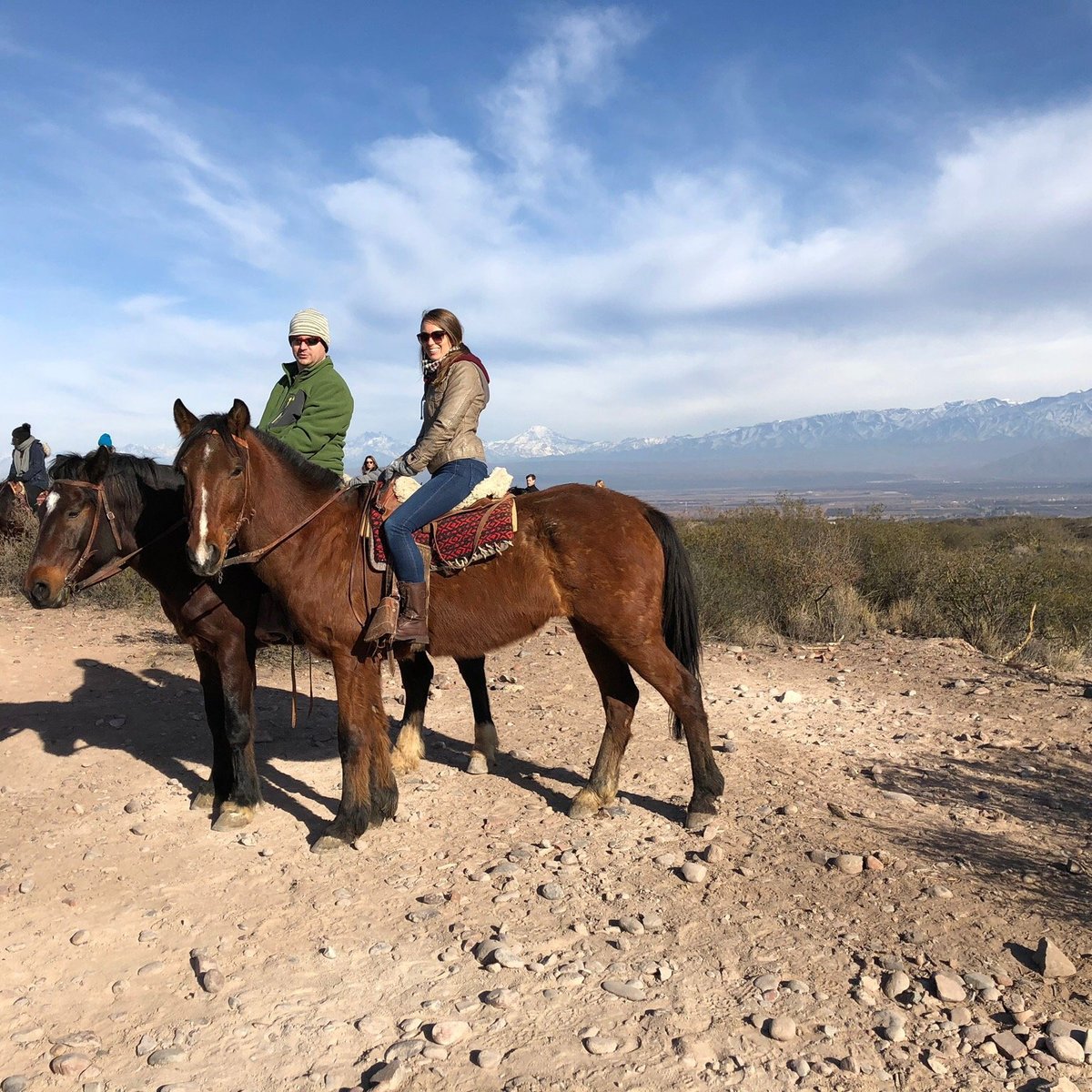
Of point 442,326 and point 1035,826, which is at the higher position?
point 442,326

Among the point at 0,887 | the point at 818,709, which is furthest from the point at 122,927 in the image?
the point at 818,709

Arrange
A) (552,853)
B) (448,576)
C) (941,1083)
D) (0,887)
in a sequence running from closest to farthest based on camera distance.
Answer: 1. (941,1083)
2. (0,887)
3. (552,853)
4. (448,576)

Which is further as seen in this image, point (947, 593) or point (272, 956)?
point (947, 593)

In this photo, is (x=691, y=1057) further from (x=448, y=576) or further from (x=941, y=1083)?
(x=448, y=576)

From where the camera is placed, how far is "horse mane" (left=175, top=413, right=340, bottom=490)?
4211 millimetres

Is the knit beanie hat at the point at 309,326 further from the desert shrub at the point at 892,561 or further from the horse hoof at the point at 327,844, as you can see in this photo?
the desert shrub at the point at 892,561

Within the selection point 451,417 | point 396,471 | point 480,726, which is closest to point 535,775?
point 480,726

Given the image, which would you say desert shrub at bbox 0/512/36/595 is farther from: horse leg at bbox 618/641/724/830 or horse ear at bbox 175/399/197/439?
horse leg at bbox 618/641/724/830

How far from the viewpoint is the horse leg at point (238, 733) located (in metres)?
4.85

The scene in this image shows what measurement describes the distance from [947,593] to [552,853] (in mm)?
8248

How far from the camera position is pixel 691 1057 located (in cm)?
270

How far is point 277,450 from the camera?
4672mm

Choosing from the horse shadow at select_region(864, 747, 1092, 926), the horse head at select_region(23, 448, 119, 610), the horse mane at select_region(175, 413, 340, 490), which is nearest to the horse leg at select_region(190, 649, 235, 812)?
the horse head at select_region(23, 448, 119, 610)

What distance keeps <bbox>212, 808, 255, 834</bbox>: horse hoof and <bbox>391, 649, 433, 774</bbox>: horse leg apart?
3.72 feet
